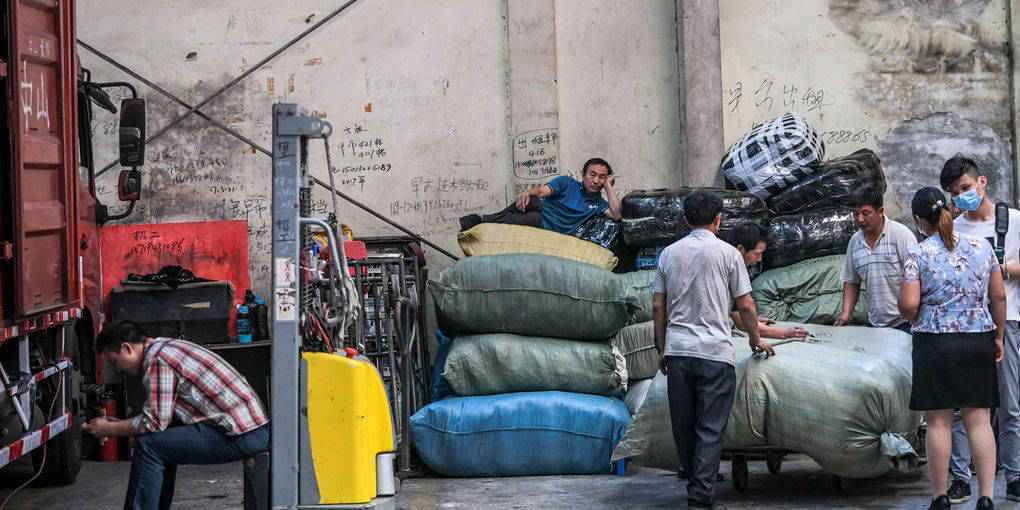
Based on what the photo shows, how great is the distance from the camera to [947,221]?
16.5 feet

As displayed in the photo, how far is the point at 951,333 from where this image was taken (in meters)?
5.03

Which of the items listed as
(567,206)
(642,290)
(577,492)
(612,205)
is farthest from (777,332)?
(567,206)

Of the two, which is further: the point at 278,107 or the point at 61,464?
the point at 61,464

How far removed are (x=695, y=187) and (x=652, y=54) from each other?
4.17ft

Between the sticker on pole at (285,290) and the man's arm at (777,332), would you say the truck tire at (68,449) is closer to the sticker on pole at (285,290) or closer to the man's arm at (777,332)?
the sticker on pole at (285,290)

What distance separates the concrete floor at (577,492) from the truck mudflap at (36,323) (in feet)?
3.68

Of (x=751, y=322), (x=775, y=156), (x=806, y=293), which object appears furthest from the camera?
(x=775, y=156)

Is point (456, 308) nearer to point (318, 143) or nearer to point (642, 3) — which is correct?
point (318, 143)

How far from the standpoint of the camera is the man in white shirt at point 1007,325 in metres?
5.47

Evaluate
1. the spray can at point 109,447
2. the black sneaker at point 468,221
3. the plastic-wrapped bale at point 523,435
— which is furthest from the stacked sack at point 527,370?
the spray can at point 109,447

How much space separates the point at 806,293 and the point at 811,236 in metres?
0.46

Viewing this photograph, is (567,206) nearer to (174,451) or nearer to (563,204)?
(563,204)

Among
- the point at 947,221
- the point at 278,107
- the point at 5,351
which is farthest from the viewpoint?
the point at 5,351

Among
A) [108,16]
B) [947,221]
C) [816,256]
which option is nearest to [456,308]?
[816,256]
